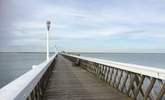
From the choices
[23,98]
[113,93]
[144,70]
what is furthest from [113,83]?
[23,98]

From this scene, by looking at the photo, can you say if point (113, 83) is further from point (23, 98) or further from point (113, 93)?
point (23, 98)

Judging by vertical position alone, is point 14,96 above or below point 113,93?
above

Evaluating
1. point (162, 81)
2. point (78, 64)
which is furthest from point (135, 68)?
point (78, 64)

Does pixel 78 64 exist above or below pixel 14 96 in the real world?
below

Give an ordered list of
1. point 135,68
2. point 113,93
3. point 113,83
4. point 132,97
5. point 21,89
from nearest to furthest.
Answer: point 21,89 < point 135,68 < point 132,97 < point 113,93 < point 113,83

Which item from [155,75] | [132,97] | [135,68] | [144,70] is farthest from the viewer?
[132,97]

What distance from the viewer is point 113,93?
297 inches

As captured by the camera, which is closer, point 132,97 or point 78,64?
point 132,97

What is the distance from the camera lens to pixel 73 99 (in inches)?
268

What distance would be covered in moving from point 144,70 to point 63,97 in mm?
2269

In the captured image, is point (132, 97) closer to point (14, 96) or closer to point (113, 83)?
point (113, 83)

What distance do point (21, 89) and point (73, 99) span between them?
3.65m

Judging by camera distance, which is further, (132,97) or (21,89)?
(132,97)

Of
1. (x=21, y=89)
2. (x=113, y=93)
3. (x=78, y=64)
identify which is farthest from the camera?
(x=78, y=64)
